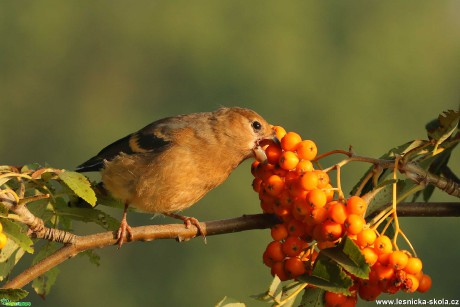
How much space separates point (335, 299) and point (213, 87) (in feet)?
197

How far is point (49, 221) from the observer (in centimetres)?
416

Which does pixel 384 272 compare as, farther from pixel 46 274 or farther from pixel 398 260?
pixel 46 274

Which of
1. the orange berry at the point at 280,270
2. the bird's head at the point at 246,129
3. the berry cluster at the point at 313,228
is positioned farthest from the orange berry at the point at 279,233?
the bird's head at the point at 246,129

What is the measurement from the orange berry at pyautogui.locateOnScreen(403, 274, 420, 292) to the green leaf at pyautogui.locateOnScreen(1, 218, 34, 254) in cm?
137

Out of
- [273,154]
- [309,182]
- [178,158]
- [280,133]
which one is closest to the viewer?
[309,182]

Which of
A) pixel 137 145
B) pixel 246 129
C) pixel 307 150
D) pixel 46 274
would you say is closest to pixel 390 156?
pixel 307 150

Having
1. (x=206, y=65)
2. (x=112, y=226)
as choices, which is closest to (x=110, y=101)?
(x=206, y=65)

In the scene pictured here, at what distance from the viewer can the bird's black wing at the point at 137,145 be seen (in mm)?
5770

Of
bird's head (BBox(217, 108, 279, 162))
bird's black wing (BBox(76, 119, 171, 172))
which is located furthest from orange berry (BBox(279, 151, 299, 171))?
bird's black wing (BBox(76, 119, 171, 172))

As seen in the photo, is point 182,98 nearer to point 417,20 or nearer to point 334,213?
point 417,20

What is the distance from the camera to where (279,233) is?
3820 mm

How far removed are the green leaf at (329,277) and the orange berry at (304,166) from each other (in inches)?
16.5

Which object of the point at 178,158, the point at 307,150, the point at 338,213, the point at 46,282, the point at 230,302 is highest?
the point at 307,150

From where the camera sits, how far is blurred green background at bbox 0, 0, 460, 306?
47.8m
